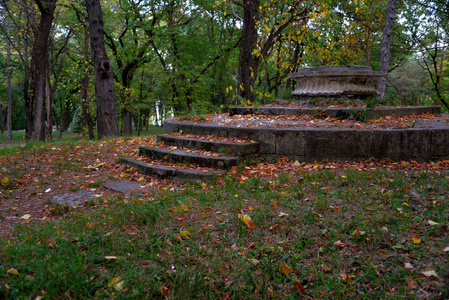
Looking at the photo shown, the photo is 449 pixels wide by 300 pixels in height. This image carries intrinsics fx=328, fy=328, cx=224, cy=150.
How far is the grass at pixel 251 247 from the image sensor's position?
7.75ft

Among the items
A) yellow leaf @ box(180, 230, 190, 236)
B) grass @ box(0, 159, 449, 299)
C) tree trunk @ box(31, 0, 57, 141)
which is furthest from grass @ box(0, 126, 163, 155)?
yellow leaf @ box(180, 230, 190, 236)

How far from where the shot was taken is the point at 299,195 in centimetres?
386

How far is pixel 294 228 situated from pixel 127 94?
1732 centimetres

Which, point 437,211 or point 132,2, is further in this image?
point 132,2

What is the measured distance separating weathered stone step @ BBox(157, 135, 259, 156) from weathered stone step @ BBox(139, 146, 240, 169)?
26cm

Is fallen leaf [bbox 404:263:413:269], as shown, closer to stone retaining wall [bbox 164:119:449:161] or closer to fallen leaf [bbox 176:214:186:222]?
fallen leaf [bbox 176:214:186:222]

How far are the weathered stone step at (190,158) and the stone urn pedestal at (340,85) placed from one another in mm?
3567

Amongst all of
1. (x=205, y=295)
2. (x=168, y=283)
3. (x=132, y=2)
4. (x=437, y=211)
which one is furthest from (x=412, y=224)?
(x=132, y=2)

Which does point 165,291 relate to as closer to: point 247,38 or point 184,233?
point 184,233

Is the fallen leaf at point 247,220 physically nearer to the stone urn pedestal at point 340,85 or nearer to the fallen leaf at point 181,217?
the fallen leaf at point 181,217

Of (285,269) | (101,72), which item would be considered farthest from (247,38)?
(285,269)

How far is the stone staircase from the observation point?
17.0 ft

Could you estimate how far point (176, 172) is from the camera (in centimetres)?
519

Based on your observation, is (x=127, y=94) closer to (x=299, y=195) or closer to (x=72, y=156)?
(x=72, y=156)
